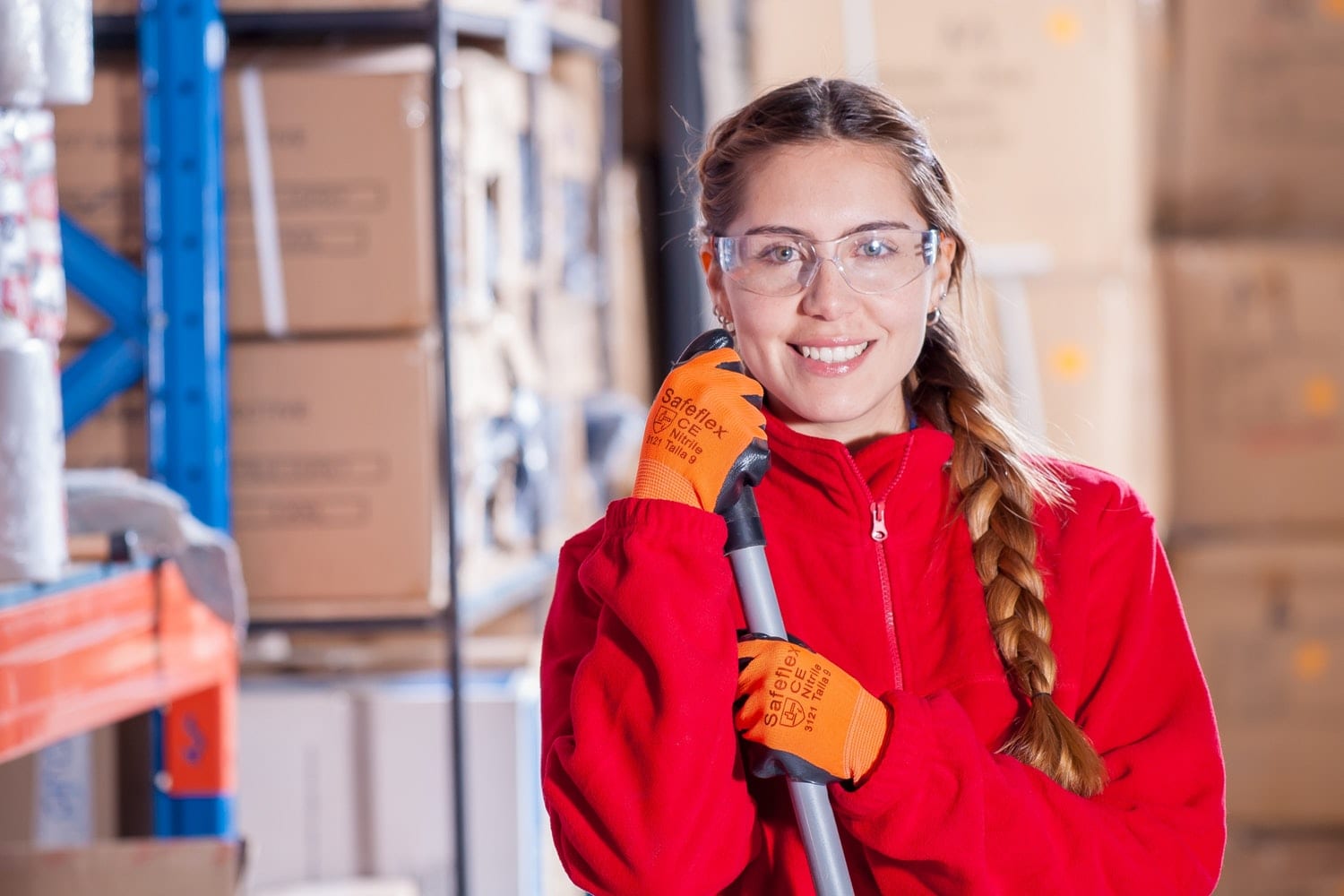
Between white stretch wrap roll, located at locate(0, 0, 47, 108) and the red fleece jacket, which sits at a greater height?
white stretch wrap roll, located at locate(0, 0, 47, 108)

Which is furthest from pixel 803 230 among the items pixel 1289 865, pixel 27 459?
pixel 1289 865

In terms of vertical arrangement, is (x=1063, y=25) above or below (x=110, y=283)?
above

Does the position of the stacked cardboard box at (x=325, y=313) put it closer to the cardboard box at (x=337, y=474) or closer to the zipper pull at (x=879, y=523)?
the cardboard box at (x=337, y=474)

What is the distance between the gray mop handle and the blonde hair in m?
0.20

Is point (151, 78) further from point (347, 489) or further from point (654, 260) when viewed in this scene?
point (654, 260)

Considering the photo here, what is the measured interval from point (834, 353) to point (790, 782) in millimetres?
420

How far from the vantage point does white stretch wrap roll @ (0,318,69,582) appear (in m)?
1.64

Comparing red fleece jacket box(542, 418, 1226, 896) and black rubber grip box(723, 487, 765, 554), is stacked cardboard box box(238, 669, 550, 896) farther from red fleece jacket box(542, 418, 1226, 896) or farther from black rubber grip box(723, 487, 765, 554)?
black rubber grip box(723, 487, 765, 554)

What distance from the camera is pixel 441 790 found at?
268cm

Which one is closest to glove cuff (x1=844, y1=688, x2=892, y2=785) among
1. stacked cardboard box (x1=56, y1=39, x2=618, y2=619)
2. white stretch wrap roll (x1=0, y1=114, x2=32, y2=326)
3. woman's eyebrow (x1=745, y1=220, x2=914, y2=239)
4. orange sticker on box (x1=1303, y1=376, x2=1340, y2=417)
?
woman's eyebrow (x1=745, y1=220, x2=914, y2=239)

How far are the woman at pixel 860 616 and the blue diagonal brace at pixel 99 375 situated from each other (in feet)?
4.10

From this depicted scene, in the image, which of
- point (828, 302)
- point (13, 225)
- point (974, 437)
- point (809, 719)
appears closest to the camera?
point (809, 719)

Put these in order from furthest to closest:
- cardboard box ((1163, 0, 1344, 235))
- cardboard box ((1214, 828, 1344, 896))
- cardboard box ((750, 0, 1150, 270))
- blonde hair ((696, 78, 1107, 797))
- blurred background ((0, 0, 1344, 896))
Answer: cardboard box ((1214, 828, 1344, 896)) < cardboard box ((1163, 0, 1344, 235)) < cardboard box ((750, 0, 1150, 270)) < blurred background ((0, 0, 1344, 896)) < blonde hair ((696, 78, 1107, 797))

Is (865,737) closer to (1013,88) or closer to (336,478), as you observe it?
(336,478)
